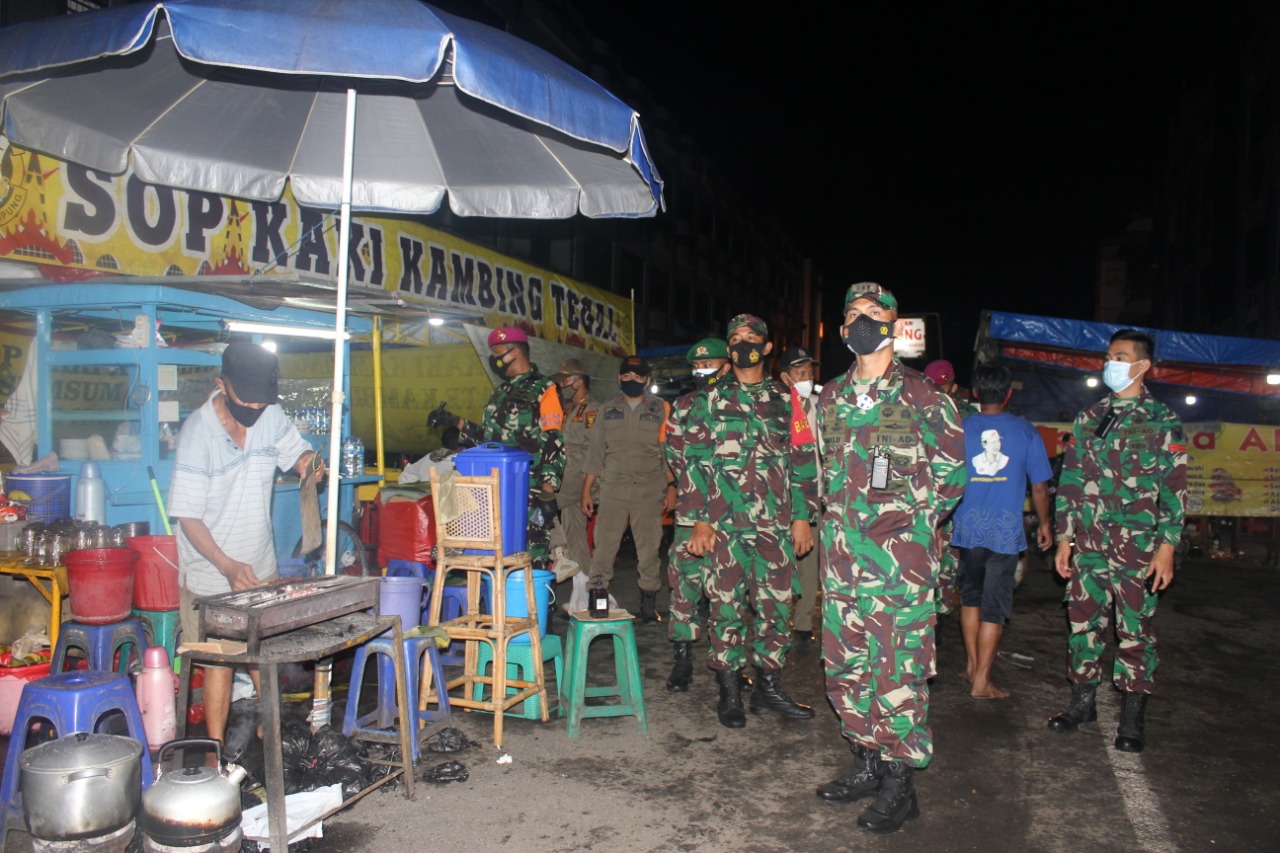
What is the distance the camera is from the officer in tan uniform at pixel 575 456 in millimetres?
8445

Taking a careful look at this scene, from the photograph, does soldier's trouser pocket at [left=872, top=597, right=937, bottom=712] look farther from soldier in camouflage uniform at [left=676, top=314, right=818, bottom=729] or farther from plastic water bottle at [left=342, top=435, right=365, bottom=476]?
plastic water bottle at [left=342, top=435, right=365, bottom=476]

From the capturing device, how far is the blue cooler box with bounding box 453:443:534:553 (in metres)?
4.89

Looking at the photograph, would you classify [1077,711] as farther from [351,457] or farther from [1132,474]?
[351,457]

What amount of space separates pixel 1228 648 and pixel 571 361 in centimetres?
659

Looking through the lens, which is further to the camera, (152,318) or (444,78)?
(152,318)

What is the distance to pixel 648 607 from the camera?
749 centimetres

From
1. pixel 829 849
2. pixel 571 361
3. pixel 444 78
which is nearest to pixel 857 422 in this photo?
pixel 829 849

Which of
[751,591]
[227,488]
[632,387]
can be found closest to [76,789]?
[227,488]

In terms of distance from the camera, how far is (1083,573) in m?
4.94

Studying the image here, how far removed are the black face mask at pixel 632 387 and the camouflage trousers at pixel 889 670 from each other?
4038 mm

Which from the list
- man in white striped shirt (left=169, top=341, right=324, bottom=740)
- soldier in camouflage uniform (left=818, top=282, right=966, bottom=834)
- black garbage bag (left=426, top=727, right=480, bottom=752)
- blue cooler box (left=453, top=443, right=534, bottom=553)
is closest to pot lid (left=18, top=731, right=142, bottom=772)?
man in white striped shirt (left=169, top=341, right=324, bottom=740)

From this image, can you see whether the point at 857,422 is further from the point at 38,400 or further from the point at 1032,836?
the point at 38,400

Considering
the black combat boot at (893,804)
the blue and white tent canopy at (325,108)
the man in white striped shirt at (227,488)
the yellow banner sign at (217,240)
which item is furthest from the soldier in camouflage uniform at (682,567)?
the yellow banner sign at (217,240)

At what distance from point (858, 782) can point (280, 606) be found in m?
2.70
